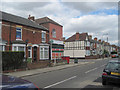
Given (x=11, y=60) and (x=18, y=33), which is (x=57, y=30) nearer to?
(x=18, y=33)

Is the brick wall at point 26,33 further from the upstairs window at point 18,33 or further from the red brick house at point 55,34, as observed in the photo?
the red brick house at point 55,34

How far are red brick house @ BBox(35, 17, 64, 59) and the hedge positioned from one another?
1264cm

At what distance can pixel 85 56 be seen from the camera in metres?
46.6

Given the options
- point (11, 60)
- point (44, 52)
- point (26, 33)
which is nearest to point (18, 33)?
point (26, 33)

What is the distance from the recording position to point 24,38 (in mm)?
21250

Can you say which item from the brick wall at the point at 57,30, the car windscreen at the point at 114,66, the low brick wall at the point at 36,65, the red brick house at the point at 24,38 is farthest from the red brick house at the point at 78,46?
the car windscreen at the point at 114,66

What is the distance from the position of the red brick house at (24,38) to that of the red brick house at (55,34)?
160 centimetres

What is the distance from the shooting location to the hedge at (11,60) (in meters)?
13.5

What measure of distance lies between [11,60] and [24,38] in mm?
7652

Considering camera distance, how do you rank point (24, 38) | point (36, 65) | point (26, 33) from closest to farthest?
point (36, 65) < point (24, 38) < point (26, 33)

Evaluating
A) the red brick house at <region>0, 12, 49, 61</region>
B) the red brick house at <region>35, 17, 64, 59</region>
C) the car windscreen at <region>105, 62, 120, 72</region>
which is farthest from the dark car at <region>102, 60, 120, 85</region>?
the red brick house at <region>35, 17, 64, 59</region>

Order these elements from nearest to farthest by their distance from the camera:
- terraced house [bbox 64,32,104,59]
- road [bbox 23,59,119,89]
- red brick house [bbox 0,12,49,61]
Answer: road [bbox 23,59,119,89], red brick house [bbox 0,12,49,61], terraced house [bbox 64,32,104,59]

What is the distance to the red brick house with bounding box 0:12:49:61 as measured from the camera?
1834 cm

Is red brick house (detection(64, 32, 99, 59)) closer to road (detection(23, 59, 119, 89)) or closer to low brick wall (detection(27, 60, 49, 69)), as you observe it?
low brick wall (detection(27, 60, 49, 69))
